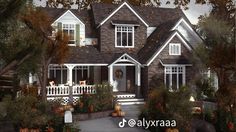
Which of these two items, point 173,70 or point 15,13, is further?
point 173,70

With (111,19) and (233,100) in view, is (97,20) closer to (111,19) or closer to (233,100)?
(111,19)

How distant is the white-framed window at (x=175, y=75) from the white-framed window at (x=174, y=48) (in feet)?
3.44

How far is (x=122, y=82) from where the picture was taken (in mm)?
22766

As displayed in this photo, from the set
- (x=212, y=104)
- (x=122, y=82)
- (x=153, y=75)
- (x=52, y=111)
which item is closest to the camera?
(x=52, y=111)

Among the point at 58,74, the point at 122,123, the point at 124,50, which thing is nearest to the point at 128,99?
the point at 124,50

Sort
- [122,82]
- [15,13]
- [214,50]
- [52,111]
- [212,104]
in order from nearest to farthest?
[15,13], [214,50], [52,111], [212,104], [122,82]

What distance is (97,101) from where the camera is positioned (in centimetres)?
1559

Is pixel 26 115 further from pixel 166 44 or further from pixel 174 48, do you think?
pixel 174 48

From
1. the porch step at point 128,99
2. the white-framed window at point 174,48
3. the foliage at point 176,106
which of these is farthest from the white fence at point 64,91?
the foliage at point 176,106

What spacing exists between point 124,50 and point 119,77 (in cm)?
207

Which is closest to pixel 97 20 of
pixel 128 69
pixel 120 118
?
pixel 128 69

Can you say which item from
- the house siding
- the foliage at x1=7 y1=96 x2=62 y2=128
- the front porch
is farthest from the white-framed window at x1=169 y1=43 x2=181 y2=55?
the foliage at x1=7 y1=96 x2=62 y2=128

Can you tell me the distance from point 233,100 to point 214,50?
2030 millimetres

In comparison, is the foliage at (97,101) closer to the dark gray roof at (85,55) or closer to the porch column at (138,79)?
the dark gray roof at (85,55)
